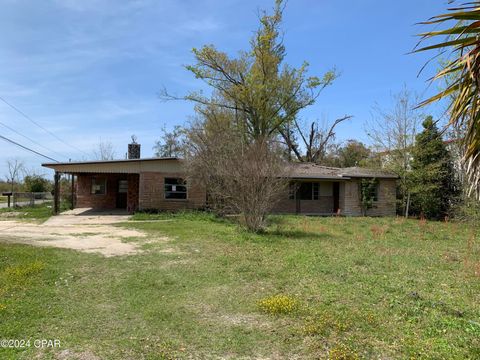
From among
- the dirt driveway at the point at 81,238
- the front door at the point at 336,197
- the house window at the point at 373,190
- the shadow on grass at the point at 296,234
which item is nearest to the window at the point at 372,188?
the house window at the point at 373,190

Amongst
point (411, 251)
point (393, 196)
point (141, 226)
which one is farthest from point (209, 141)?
point (393, 196)

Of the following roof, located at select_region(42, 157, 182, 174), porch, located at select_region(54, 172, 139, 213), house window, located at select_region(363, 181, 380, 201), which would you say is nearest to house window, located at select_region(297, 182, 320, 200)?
house window, located at select_region(363, 181, 380, 201)

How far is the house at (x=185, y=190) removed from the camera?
73.3ft

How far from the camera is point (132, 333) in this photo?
4.44 m

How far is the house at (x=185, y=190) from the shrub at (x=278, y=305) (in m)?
17.0

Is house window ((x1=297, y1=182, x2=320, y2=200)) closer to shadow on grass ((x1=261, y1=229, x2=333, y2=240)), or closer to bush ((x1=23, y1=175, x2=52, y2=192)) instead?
shadow on grass ((x1=261, y1=229, x2=333, y2=240))

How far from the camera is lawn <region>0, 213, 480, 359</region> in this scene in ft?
13.5

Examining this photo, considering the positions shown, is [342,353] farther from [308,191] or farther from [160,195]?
[308,191]

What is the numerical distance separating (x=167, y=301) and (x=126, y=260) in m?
3.20

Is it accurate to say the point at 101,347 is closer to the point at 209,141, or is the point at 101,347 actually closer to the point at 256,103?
the point at 209,141

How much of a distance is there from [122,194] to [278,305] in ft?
74.4

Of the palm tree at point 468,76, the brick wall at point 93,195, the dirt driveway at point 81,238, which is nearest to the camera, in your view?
the palm tree at point 468,76

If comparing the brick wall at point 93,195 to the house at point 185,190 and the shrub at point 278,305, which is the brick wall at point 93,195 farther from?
the shrub at point 278,305

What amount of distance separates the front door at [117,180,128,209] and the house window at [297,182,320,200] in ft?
38.1
